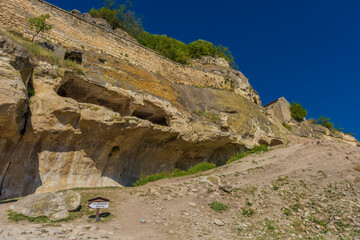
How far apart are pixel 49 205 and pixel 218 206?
412cm

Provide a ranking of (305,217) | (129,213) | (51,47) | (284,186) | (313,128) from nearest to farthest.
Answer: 1. (129,213)
2. (305,217)
3. (284,186)
4. (51,47)
5. (313,128)

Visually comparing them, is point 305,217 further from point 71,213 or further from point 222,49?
point 222,49

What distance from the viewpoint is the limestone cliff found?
7227 mm

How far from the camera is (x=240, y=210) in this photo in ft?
20.8

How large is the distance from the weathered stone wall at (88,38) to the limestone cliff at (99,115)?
0.05m

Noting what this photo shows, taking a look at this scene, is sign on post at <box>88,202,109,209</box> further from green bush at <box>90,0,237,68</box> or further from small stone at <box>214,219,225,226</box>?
green bush at <box>90,0,237,68</box>

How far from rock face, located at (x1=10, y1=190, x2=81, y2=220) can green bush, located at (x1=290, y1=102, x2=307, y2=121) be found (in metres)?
24.4

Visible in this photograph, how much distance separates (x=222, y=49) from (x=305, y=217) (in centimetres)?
2369

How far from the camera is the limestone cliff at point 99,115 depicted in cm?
723

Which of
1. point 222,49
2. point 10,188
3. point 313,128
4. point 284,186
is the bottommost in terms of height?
point 10,188

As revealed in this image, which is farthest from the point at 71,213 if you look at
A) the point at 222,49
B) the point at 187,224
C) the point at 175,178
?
the point at 222,49

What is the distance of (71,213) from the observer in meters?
5.11

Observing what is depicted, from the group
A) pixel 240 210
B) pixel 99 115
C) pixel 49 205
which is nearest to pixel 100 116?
pixel 99 115

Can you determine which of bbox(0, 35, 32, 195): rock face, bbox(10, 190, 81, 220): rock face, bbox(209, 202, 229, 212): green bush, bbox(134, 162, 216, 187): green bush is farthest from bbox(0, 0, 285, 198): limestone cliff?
bbox(209, 202, 229, 212): green bush
